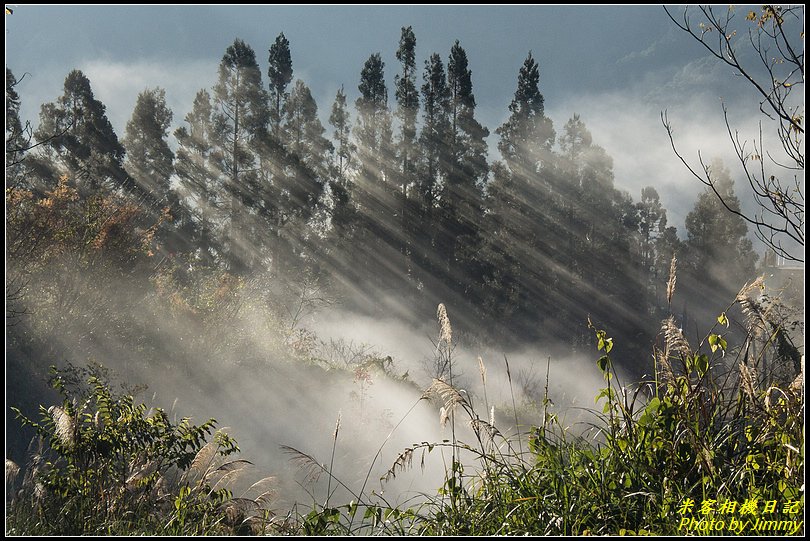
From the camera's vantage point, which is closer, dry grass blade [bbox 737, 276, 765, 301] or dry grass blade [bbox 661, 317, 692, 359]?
dry grass blade [bbox 661, 317, 692, 359]

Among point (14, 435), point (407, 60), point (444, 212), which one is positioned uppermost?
point (407, 60)

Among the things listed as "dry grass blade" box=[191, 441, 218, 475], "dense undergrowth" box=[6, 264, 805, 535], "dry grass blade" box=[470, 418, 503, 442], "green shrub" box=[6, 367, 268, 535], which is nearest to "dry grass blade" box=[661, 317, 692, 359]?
"dense undergrowth" box=[6, 264, 805, 535]

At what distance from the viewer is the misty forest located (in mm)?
2812

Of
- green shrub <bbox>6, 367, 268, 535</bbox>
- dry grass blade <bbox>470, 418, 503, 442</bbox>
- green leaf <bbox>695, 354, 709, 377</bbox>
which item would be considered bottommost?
green shrub <bbox>6, 367, 268, 535</bbox>

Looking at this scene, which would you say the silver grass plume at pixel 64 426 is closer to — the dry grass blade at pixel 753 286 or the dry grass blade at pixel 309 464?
the dry grass blade at pixel 309 464

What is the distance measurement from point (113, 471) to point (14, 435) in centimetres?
757

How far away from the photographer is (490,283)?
25.5m

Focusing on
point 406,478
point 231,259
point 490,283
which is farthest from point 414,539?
point 490,283

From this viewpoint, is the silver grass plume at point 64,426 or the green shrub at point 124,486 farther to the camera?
the silver grass plume at point 64,426

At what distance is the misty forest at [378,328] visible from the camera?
111 inches

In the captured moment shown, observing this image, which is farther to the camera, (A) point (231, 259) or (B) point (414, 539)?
(A) point (231, 259)

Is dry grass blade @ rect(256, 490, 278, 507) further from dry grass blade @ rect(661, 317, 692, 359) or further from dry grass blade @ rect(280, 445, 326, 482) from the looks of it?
dry grass blade @ rect(661, 317, 692, 359)

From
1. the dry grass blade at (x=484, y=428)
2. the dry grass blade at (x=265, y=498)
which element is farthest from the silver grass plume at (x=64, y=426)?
the dry grass blade at (x=484, y=428)

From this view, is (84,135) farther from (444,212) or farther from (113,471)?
(113,471)
